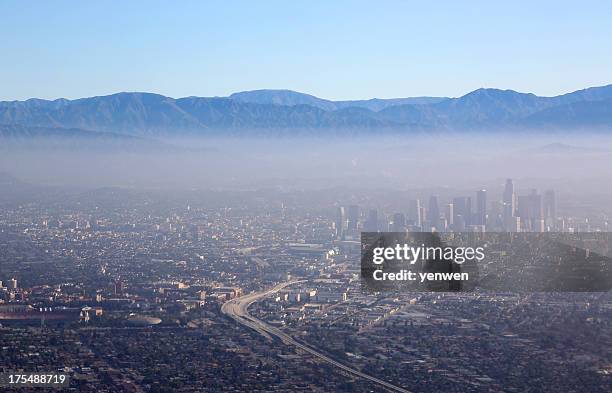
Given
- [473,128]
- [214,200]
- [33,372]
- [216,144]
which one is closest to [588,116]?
[473,128]

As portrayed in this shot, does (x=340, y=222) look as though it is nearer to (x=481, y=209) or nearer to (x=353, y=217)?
(x=353, y=217)

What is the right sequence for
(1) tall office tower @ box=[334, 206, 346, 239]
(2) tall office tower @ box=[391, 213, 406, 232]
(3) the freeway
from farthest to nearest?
(1) tall office tower @ box=[334, 206, 346, 239] → (2) tall office tower @ box=[391, 213, 406, 232] → (3) the freeway

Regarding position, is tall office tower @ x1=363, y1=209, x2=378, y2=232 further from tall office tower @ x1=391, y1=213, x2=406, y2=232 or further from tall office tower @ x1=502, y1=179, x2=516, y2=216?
tall office tower @ x1=502, y1=179, x2=516, y2=216

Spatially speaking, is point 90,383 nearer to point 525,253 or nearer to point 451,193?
point 525,253

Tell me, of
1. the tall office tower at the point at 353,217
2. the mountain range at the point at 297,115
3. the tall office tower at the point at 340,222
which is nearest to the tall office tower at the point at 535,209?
the tall office tower at the point at 353,217

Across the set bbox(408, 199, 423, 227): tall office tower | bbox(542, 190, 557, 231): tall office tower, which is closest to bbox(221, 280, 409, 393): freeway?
bbox(408, 199, 423, 227): tall office tower

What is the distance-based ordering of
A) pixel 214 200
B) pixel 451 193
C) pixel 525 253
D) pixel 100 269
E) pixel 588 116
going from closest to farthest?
pixel 525 253
pixel 100 269
pixel 451 193
pixel 214 200
pixel 588 116
